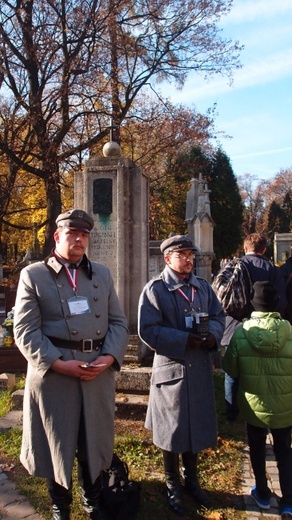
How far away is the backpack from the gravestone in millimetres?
1515

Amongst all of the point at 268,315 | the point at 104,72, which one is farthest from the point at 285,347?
the point at 104,72

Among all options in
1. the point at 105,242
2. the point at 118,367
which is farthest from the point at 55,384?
the point at 105,242

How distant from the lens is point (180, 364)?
10.9 feet

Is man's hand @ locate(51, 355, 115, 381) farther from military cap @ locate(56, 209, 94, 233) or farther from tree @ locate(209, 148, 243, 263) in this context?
tree @ locate(209, 148, 243, 263)

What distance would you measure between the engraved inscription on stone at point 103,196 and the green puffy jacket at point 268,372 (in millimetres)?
3114

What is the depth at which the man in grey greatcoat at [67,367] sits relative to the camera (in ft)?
9.30

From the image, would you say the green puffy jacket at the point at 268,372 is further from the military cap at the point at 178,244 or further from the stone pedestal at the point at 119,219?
the stone pedestal at the point at 119,219

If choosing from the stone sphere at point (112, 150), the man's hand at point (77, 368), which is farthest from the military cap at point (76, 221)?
the stone sphere at point (112, 150)

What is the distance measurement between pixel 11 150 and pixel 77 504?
12.9m

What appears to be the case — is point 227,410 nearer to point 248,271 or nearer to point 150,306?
point 248,271

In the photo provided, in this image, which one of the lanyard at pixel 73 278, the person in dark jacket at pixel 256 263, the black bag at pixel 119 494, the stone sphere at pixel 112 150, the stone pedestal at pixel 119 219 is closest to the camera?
the lanyard at pixel 73 278

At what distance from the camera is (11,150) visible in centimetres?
1445

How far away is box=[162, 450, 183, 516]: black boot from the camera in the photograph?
10.7 feet

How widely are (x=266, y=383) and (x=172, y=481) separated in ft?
3.44
